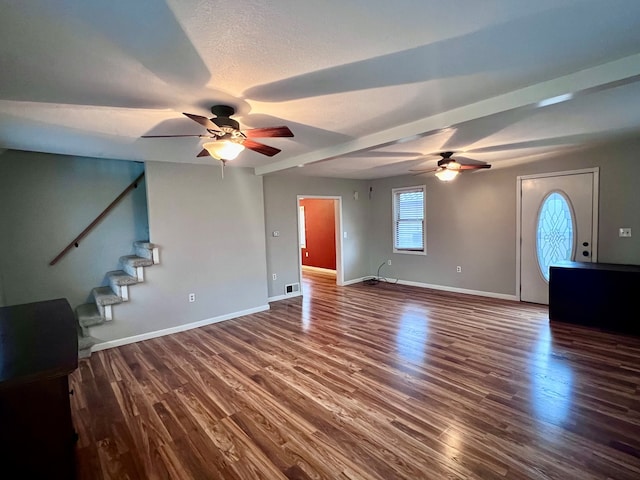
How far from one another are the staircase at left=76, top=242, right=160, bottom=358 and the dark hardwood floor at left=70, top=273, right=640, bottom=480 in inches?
12.3

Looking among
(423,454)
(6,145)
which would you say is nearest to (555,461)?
(423,454)

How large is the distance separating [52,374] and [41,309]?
136cm

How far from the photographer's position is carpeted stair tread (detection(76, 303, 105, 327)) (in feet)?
12.4

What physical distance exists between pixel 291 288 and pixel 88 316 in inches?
132

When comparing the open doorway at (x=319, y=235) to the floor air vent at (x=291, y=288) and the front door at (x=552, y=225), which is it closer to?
the floor air vent at (x=291, y=288)

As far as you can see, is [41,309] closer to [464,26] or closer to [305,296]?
[464,26]

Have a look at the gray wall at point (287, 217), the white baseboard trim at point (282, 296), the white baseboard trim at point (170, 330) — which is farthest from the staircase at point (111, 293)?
the white baseboard trim at point (282, 296)

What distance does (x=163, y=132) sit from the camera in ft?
9.86

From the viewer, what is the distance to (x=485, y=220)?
18.9 feet

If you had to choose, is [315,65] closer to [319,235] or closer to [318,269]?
[319,235]

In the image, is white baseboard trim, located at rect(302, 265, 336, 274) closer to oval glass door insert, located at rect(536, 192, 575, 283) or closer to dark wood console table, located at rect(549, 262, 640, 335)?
oval glass door insert, located at rect(536, 192, 575, 283)

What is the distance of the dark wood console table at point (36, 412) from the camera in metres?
1.38

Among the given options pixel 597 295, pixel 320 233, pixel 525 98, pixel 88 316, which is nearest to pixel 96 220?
pixel 88 316

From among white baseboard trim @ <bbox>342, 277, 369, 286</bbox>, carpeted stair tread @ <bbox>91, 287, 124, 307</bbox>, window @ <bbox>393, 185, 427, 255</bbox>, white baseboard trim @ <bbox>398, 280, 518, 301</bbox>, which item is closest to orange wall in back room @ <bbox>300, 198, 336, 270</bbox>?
white baseboard trim @ <bbox>342, 277, 369, 286</bbox>
